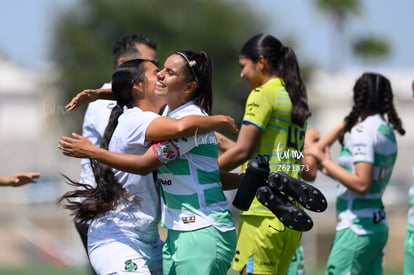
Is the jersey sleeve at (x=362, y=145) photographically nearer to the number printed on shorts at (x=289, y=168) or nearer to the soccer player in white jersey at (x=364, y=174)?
the soccer player in white jersey at (x=364, y=174)

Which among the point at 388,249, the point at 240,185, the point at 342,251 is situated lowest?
the point at 388,249

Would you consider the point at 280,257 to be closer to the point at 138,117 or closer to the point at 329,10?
the point at 138,117

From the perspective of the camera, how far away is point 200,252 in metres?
6.22

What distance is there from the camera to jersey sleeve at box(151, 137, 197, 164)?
20.4 ft

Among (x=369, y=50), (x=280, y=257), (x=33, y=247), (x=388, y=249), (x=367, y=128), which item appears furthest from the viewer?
(x=369, y=50)

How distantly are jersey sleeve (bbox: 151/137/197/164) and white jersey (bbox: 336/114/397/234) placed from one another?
2141 mm

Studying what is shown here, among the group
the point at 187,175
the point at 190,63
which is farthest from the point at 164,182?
the point at 190,63

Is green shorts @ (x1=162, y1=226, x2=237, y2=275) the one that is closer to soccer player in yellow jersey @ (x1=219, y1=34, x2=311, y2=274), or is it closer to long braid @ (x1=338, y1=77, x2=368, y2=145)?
soccer player in yellow jersey @ (x1=219, y1=34, x2=311, y2=274)

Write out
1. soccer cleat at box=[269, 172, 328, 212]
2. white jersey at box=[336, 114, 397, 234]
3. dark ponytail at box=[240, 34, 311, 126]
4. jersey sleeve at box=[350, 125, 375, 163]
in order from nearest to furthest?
soccer cleat at box=[269, 172, 328, 212] → dark ponytail at box=[240, 34, 311, 126] → jersey sleeve at box=[350, 125, 375, 163] → white jersey at box=[336, 114, 397, 234]

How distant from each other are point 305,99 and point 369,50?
202ft

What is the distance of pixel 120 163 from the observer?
620 cm

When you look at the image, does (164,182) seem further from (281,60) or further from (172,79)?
(281,60)

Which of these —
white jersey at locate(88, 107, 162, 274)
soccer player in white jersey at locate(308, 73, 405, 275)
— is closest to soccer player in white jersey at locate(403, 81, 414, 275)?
soccer player in white jersey at locate(308, 73, 405, 275)

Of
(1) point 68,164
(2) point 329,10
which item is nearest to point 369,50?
(2) point 329,10
